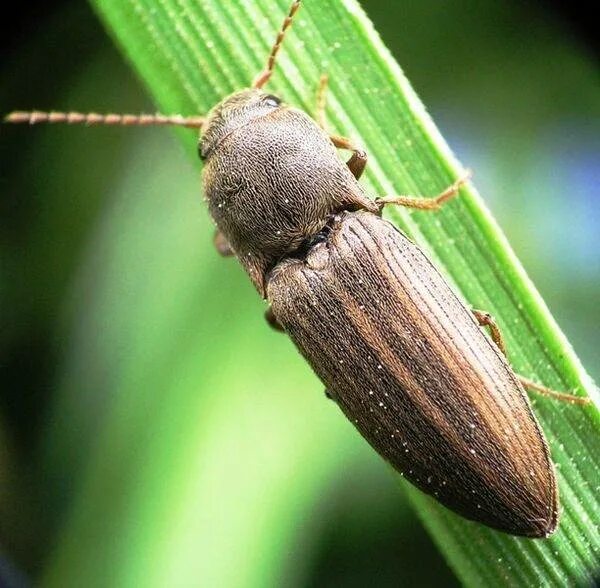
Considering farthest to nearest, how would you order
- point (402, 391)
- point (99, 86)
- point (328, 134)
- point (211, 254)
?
point (99, 86) → point (211, 254) → point (328, 134) → point (402, 391)

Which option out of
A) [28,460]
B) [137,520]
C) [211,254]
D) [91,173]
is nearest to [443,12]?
[211,254]

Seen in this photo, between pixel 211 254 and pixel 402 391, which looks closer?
pixel 402 391

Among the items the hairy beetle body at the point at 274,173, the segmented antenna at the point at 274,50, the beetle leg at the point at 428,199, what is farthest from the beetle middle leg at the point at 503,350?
the segmented antenna at the point at 274,50

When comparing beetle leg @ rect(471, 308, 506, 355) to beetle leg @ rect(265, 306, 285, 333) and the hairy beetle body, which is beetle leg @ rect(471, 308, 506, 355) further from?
beetle leg @ rect(265, 306, 285, 333)

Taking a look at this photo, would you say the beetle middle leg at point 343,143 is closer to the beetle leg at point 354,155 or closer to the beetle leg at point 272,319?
the beetle leg at point 354,155

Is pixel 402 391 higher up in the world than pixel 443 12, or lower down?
lower down

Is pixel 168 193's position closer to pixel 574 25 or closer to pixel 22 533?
pixel 22 533
